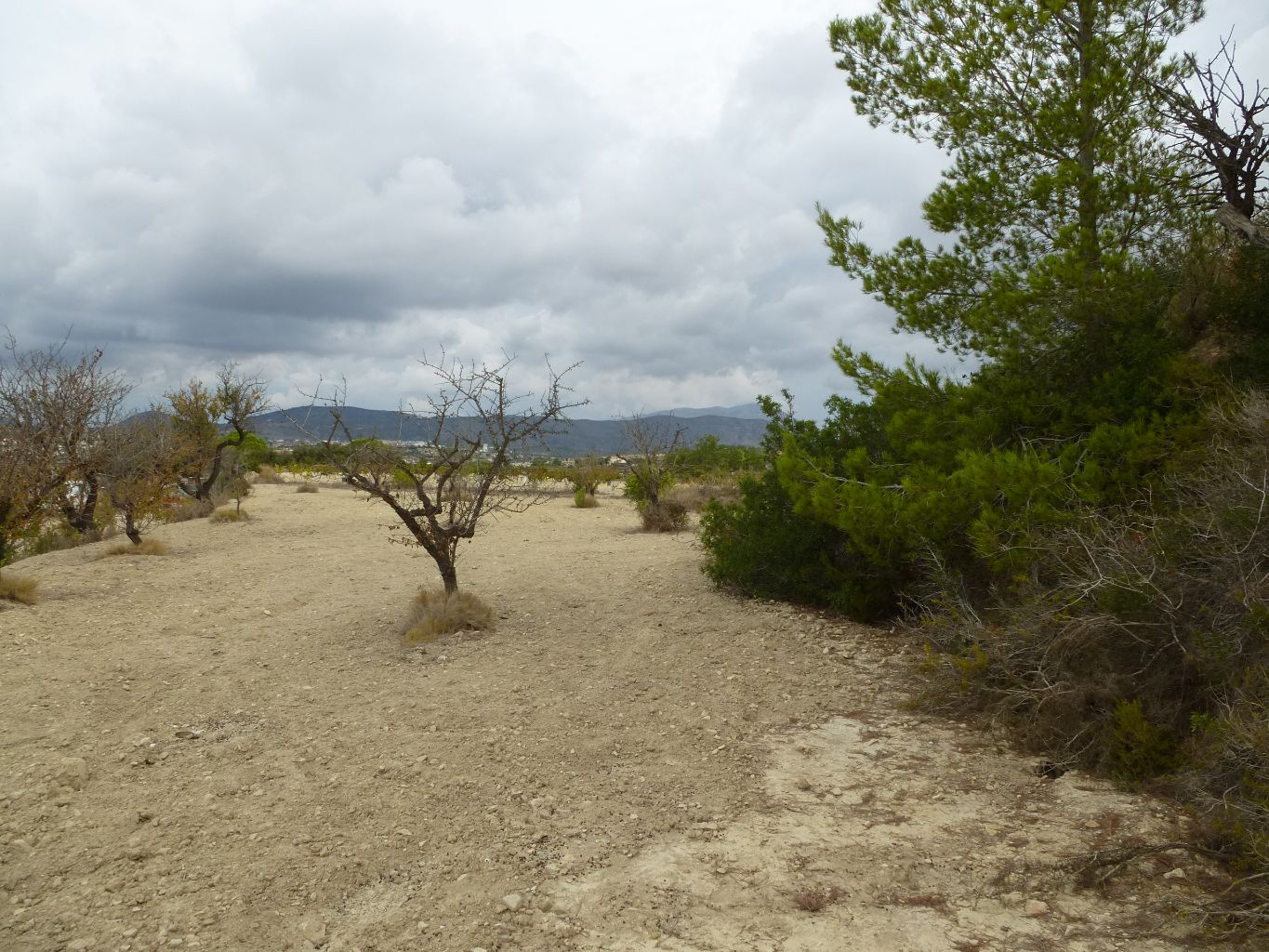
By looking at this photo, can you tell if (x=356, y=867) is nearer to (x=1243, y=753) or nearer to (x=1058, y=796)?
(x=1058, y=796)

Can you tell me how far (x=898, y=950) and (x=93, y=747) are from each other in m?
5.33

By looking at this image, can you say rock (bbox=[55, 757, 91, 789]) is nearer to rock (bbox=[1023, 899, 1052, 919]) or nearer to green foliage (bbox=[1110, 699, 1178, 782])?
rock (bbox=[1023, 899, 1052, 919])

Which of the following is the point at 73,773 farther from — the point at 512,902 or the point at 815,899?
the point at 815,899

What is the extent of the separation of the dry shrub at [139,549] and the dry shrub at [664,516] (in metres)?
8.37

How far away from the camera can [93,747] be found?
582 centimetres

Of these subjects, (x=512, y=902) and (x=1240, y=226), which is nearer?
(x=512, y=902)

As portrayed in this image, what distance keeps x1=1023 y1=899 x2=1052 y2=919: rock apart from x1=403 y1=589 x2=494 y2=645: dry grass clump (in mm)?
5978

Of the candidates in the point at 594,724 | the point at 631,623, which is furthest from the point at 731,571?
the point at 594,724

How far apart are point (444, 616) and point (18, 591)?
17.0 ft

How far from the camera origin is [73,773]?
5324 millimetres

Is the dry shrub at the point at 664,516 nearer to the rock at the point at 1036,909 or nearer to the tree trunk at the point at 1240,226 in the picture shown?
the tree trunk at the point at 1240,226

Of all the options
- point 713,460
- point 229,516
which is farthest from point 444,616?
point 713,460

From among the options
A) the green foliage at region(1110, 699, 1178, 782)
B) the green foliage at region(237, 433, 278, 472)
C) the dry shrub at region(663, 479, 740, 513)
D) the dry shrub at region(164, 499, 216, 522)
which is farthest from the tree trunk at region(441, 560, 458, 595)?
the green foliage at region(237, 433, 278, 472)

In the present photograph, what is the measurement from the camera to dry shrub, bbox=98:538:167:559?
13102 mm
